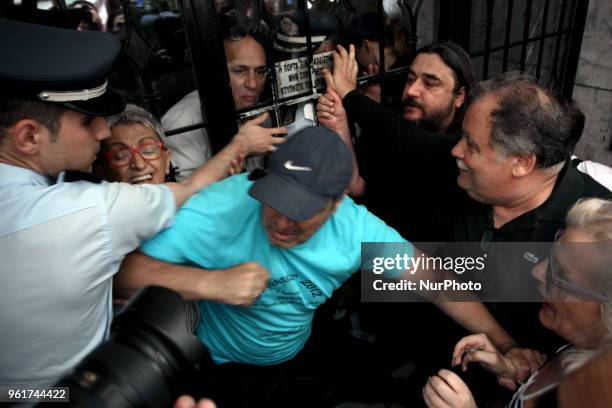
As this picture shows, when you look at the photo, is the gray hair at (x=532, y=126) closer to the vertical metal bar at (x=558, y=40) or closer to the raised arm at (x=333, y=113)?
the raised arm at (x=333, y=113)

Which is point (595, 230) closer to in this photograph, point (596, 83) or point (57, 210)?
point (57, 210)

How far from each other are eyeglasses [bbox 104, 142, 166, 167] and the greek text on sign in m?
0.73

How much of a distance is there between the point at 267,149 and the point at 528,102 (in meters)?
1.18

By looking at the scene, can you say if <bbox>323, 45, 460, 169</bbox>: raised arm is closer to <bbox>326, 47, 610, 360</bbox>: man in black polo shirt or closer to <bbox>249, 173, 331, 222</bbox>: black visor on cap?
<bbox>326, 47, 610, 360</bbox>: man in black polo shirt

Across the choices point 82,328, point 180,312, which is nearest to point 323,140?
point 180,312

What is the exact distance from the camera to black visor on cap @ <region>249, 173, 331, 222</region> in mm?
1397

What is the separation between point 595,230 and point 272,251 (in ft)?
3.82

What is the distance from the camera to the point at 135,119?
182 cm

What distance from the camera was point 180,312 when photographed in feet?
3.31

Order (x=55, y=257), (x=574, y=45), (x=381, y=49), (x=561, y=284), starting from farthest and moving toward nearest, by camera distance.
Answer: (x=574, y=45)
(x=381, y=49)
(x=561, y=284)
(x=55, y=257)

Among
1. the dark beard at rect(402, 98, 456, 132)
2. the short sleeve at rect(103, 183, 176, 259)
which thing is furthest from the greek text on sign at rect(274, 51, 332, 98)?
the short sleeve at rect(103, 183, 176, 259)

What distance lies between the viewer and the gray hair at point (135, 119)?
1.81 meters

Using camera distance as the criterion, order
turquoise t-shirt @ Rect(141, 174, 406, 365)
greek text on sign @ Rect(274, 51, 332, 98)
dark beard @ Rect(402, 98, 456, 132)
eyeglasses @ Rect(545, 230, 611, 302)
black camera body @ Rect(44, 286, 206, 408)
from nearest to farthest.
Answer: black camera body @ Rect(44, 286, 206, 408) → eyeglasses @ Rect(545, 230, 611, 302) → turquoise t-shirt @ Rect(141, 174, 406, 365) → greek text on sign @ Rect(274, 51, 332, 98) → dark beard @ Rect(402, 98, 456, 132)

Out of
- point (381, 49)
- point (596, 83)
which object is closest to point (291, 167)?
point (381, 49)
